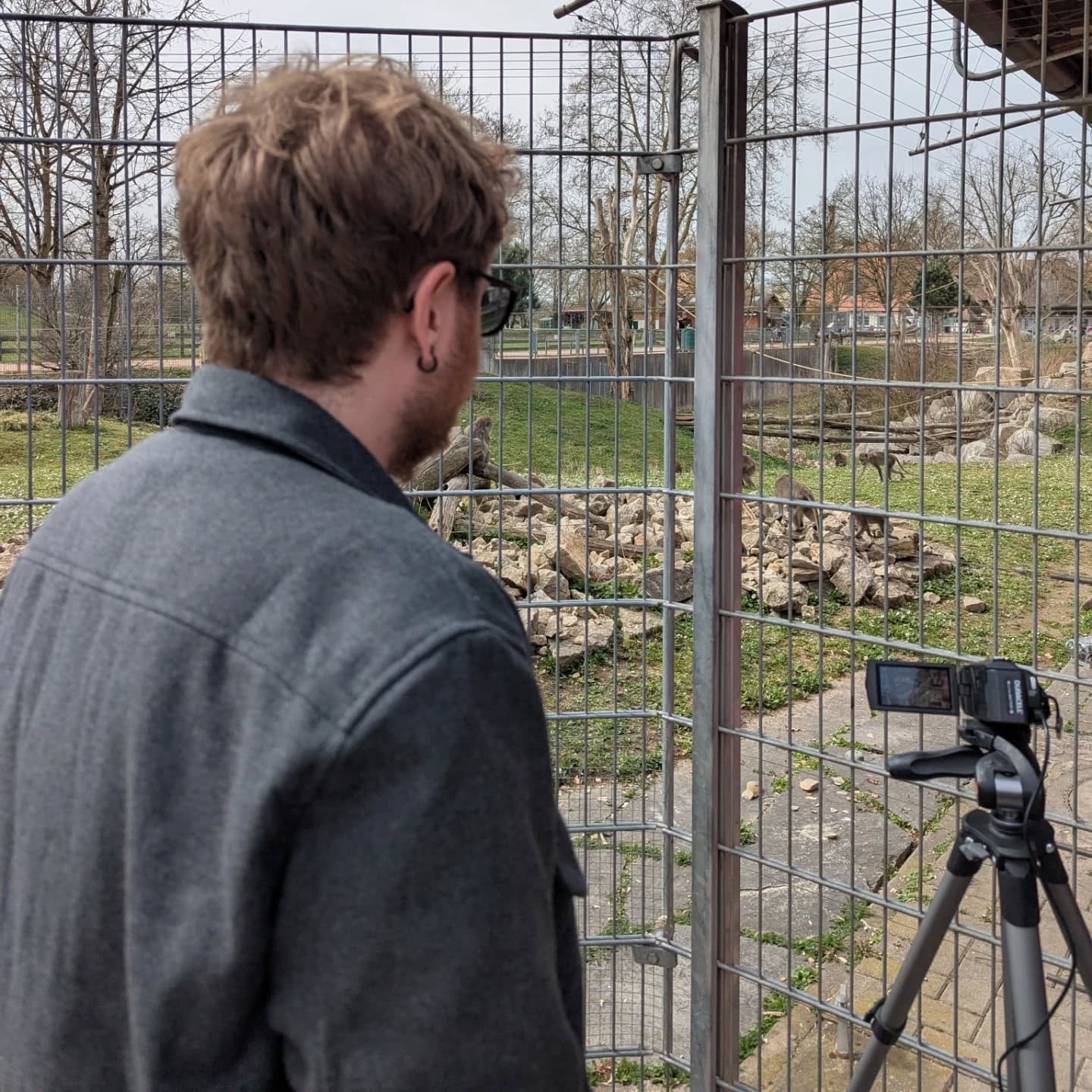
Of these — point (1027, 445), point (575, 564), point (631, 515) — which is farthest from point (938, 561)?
point (1027, 445)

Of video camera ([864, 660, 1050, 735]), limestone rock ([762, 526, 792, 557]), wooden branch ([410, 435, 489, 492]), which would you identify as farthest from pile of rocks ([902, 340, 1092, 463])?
limestone rock ([762, 526, 792, 557])

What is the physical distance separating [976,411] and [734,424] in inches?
86.4

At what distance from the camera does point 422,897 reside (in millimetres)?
1023

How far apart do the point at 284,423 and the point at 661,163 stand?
211 centimetres

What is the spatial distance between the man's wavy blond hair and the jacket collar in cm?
4

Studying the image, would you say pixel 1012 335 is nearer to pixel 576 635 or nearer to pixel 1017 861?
pixel 1017 861

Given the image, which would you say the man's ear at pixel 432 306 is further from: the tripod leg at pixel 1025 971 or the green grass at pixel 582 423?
the green grass at pixel 582 423

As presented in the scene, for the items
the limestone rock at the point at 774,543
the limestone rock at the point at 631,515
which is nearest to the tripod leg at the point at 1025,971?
the limestone rock at the point at 631,515

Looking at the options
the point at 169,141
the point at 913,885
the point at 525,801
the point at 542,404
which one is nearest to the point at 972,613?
the point at 913,885

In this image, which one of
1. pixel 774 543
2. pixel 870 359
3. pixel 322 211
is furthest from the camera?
pixel 774 543

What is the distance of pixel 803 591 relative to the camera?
24.8 ft

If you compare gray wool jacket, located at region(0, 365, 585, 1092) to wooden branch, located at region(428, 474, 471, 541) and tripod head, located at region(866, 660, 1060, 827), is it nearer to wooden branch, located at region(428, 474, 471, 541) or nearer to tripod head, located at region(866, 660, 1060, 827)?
tripod head, located at region(866, 660, 1060, 827)

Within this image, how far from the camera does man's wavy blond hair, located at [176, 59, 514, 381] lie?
1176 mm

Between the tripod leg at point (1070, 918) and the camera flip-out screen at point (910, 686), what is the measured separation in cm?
34
